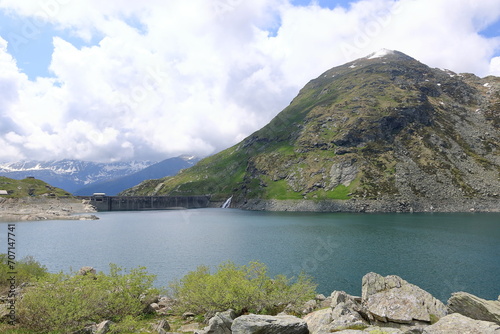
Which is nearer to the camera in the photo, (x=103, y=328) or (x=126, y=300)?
(x=103, y=328)

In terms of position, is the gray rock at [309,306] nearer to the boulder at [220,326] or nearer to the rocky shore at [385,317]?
the rocky shore at [385,317]

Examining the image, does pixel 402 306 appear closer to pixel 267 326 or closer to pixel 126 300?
pixel 267 326

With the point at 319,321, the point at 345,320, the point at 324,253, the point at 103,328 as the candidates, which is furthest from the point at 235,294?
the point at 324,253

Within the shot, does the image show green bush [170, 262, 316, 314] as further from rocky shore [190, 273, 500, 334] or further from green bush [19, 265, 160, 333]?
rocky shore [190, 273, 500, 334]

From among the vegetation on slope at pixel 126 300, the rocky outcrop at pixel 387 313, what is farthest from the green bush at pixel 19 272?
the rocky outcrop at pixel 387 313

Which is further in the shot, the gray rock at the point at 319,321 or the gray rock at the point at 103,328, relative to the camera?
the gray rock at the point at 103,328

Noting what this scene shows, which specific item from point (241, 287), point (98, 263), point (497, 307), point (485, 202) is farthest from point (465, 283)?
point (485, 202)

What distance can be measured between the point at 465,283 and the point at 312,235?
58.5m

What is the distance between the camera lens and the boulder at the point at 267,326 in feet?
65.8

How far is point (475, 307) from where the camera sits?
20609 mm

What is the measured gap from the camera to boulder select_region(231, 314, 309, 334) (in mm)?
20047

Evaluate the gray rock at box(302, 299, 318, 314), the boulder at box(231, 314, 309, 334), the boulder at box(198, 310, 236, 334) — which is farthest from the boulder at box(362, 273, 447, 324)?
the boulder at box(198, 310, 236, 334)

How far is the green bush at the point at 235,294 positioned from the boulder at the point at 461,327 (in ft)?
55.6

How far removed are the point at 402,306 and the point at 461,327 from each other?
6.80 meters
